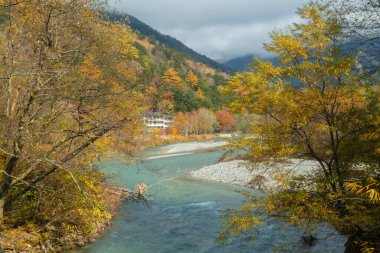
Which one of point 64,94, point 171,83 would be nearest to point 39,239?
point 64,94

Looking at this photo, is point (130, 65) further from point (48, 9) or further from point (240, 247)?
point (240, 247)

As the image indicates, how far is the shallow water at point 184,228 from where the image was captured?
38.5ft

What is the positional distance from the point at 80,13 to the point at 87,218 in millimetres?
6635

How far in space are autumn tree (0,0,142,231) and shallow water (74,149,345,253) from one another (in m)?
1.83

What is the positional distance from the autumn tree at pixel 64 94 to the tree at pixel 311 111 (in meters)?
3.73

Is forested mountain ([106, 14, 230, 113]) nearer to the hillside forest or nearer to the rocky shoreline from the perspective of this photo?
the hillside forest

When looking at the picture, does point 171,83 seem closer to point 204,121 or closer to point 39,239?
point 39,239

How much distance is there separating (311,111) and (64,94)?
7130 mm

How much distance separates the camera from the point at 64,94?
9.45 meters

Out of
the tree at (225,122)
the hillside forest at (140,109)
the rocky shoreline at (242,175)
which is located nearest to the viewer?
the hillside forest at (140,109)

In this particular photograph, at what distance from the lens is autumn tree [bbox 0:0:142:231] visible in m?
8.86

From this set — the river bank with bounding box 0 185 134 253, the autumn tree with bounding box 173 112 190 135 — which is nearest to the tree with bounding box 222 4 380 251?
the river bank with bounding box 0 185 134 253

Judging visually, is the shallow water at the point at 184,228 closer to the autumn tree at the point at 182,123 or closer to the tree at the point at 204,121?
the autumn tree at the point at 182,123

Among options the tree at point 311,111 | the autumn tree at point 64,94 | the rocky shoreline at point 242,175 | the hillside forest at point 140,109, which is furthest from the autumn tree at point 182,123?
the tree at point 311,111
